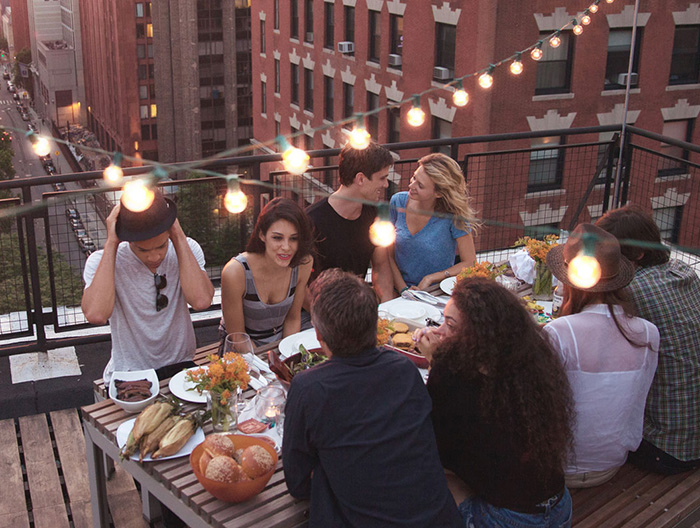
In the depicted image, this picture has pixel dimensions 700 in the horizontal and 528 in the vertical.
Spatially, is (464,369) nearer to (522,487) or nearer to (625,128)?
(522,487)

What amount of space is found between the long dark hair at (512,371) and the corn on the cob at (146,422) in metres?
1.00

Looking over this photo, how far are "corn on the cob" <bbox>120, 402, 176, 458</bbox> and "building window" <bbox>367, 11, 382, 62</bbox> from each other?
27594 mm

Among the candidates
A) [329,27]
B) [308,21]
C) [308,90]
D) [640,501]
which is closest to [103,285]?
[640,501]

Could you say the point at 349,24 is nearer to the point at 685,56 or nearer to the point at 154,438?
the point at 685,56

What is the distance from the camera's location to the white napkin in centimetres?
420

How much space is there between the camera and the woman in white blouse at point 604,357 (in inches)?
107

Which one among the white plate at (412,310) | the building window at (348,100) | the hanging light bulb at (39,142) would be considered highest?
the building window at (348,100)

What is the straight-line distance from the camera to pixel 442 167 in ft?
14.7

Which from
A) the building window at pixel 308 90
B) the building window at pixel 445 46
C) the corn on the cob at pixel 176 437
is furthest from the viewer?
the building window at pixel 308 90

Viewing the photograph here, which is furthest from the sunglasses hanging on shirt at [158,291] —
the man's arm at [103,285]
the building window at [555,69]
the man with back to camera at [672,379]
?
the building window at [555,69]

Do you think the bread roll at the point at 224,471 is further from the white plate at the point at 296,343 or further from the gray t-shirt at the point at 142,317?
the gray t-shirt at the point at 142,317

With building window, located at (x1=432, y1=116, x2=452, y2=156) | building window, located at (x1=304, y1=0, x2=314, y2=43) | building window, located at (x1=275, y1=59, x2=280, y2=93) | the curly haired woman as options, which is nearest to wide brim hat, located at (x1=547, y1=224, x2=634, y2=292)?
the curly haired woman

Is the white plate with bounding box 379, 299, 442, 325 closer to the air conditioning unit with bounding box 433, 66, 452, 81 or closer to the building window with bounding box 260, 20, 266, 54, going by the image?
the air conditioning unit with bounding box 433, 66, 452, 81

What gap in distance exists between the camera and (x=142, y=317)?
361 cm
